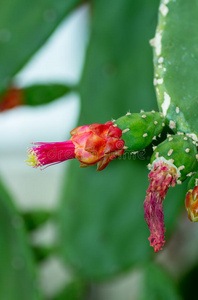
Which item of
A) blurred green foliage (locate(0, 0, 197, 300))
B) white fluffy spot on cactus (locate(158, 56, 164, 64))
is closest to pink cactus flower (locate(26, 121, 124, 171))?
white fluffy spot on cactus (locate(158, 56, 164, 64))

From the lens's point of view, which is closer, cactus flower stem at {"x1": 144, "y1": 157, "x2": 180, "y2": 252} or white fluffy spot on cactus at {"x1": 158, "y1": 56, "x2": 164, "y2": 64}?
cactus flower stem at {"x1": 144, "y1": 157, "x2": 180, "y2": 252}

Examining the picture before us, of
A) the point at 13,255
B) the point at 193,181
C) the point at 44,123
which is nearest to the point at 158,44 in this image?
the point at 193,181

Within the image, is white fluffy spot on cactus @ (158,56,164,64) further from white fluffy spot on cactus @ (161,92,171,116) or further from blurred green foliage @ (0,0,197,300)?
blurred green foliage @ (0,0,197,300)

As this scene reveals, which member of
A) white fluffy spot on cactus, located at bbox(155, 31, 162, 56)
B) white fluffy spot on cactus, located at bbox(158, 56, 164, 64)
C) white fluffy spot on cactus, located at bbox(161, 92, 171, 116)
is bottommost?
white fluffy spot on cactus, located at bbox(161, 92, 171, 116)

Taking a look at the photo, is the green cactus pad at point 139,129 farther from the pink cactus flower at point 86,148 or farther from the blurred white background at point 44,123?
the blurred white background at point 44,123

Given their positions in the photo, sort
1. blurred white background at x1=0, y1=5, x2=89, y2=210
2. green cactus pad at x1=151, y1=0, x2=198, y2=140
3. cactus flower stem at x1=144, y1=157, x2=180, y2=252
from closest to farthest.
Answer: cactus flower stem at x1=144, y1=157, x2=180, y2=252 < green cactus pad at x1=151, y1=0, x2=198, y2=140 < blurred white background at x1=0, y1=5, x2=89, y2=210

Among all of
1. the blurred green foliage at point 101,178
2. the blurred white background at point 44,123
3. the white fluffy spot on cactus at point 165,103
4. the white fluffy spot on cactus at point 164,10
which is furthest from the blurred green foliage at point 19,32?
the blurred white background at point 44,123

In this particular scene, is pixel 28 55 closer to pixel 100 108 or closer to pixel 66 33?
pixel 100 108
